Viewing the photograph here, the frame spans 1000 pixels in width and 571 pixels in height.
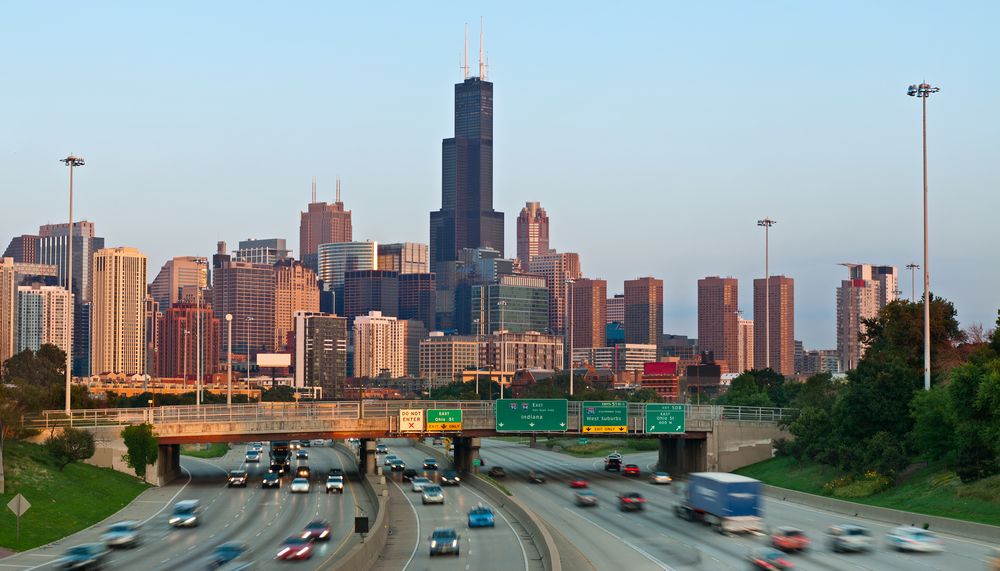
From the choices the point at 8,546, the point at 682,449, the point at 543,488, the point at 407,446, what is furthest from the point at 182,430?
the point at 407,446

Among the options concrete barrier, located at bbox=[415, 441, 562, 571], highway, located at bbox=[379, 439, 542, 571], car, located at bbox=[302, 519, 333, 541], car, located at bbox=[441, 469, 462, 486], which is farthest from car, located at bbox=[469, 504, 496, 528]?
car, located at bbox=[441, 469, 462, 486]

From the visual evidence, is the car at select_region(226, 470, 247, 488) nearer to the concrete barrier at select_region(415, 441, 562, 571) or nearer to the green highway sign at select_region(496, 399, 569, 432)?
the concrete barrier at select_region(415, 441, 562, 571)

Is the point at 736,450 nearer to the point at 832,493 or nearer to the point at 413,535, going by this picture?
the point at 832,493

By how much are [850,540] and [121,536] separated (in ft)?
121

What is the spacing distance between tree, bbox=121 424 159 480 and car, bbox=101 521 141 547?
31289 mm

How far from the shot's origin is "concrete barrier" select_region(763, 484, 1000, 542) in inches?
2637

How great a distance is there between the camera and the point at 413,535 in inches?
2908

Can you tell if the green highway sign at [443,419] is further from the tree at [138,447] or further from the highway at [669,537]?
the tree at [138,447]

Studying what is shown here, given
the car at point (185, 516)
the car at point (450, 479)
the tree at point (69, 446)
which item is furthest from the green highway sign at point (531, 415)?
the car at point (185, 516)

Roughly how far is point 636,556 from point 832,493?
3473 centimetres

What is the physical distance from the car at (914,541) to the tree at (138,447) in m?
57.8

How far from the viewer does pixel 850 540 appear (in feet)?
208

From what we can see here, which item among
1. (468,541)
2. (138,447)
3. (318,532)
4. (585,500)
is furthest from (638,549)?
(138,447)

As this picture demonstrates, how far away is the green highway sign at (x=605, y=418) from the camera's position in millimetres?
111188
